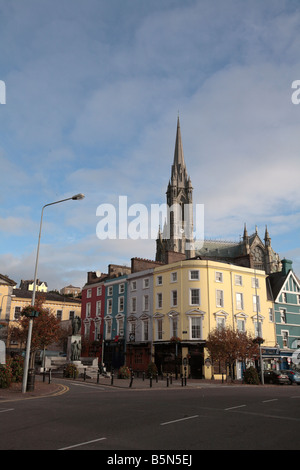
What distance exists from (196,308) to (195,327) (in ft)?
6.84

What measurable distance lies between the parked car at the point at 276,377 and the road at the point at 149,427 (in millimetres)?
22952

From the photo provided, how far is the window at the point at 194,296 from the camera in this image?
147 ft

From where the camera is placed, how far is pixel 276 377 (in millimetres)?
36406

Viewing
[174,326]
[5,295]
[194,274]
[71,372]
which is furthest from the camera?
[5,295]

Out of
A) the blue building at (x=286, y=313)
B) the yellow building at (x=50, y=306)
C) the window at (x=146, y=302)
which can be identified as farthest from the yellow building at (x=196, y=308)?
the yellow building at (x=50, y=306)

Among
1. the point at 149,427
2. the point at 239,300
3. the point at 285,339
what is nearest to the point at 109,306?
the point at 239,300

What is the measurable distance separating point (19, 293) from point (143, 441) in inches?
A: 2554

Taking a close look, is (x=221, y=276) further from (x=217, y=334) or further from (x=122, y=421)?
(x=122, y=421)

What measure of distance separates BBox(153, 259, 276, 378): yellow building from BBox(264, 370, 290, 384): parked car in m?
5.56

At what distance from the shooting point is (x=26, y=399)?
17953 mm

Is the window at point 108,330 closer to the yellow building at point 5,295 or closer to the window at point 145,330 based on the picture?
the window at point 145,330

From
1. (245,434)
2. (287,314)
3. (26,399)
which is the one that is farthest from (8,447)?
(287,314)

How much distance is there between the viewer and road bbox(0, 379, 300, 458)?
845 cm

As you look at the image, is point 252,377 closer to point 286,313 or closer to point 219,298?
point 219,298
